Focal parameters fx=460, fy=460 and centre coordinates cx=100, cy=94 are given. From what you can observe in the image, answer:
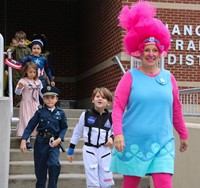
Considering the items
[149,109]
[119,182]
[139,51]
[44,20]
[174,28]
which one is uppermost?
[44,20]

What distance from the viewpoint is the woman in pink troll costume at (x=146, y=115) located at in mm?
4012

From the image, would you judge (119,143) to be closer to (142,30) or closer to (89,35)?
(142,30)

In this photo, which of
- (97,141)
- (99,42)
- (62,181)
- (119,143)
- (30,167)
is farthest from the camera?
(99,42)

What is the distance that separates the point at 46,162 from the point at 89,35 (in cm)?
907

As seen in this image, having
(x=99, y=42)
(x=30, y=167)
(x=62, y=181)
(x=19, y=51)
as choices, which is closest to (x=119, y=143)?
(x=62, y=181)

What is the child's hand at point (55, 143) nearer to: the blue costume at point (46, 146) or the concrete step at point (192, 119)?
the blue costume at point (46, 146)

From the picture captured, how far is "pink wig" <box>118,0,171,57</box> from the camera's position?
4.21 m

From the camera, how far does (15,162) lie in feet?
24.6

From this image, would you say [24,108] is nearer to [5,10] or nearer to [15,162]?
[15,162]

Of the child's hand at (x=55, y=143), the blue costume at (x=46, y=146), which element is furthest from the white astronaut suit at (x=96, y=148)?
the blue costume at (x=46, y=146)

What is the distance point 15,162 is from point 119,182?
173cm

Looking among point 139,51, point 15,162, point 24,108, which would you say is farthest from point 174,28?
point 139,51

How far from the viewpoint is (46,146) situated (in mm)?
5855

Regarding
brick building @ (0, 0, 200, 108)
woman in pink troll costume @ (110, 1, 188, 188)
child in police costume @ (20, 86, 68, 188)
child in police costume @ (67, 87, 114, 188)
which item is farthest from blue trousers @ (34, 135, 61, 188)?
brick building @ (0, 0, 200, 108)
